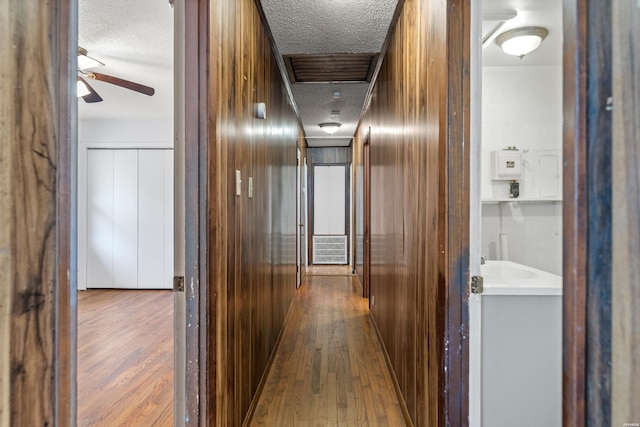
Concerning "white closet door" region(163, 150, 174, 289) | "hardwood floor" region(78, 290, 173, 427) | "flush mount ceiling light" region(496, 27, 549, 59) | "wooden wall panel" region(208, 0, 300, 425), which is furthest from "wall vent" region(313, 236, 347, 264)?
"flush mount ceiling light" region(496, 27, 549, 59)

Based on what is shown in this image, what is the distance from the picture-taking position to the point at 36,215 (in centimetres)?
58

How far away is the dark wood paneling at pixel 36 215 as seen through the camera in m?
0.53

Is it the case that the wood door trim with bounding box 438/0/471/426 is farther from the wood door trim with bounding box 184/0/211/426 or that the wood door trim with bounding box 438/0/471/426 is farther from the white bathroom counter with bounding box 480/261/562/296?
the wood door trim with bounding box 184/0/211/426

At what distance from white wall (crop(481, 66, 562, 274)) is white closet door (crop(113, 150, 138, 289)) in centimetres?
489

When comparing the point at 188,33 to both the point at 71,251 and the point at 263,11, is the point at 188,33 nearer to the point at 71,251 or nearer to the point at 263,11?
the point at 71,251

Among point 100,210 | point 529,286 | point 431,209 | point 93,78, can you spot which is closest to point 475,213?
point 431,209

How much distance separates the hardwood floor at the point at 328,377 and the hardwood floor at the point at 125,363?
27.7 inches

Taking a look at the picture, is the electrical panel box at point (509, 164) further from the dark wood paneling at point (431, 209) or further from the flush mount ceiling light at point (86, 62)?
the flush mount ceiling light at point (86, 62)

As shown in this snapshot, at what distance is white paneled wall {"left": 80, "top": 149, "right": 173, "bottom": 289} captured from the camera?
5184mm

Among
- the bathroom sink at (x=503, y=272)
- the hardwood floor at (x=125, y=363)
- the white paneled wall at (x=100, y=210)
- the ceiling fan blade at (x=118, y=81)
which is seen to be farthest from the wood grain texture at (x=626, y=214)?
the white paneled wall at (x=100, y=210)

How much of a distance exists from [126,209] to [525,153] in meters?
5.27

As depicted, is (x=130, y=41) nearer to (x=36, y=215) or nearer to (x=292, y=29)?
(x=292, y=29)

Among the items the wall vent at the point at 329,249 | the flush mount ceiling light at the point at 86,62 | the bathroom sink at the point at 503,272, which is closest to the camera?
the bathroom sink at the point at 503,272

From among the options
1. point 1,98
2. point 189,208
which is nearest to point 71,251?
Result: point 1,98
